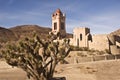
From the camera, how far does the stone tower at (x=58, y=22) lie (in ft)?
212

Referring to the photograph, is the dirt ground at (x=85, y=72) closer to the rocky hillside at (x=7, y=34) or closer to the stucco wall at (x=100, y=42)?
the stucco wall at (x=100, y=42)

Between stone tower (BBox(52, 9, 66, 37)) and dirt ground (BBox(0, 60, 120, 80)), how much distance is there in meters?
24.5

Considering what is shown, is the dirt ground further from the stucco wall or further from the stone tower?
the stone tower

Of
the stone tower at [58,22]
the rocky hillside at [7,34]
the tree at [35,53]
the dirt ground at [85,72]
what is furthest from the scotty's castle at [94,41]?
the rocky hillside at [7,34]

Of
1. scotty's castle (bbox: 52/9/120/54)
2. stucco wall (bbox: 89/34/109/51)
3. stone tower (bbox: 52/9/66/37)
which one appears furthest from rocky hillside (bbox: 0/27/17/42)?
stucco wall (bbox: 89/34/109/51)

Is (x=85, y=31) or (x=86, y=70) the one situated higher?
(x=85, y=31)

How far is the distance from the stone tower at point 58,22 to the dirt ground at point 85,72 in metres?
24.5

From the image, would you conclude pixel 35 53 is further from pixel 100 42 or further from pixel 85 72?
pixel 100 42

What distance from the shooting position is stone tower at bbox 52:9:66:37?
2544 inches

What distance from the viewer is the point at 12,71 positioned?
39.5m

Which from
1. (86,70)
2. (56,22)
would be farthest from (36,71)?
(56,22)

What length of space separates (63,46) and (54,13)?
4309 centimetres

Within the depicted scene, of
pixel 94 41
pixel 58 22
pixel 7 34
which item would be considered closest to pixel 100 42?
pixel 94 41

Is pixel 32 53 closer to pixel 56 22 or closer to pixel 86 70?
pixel 86 70
